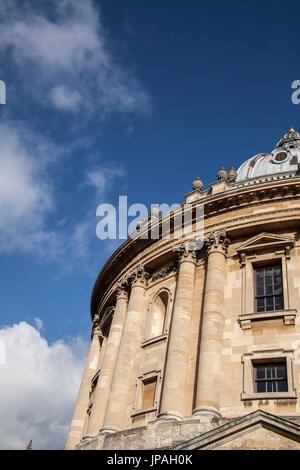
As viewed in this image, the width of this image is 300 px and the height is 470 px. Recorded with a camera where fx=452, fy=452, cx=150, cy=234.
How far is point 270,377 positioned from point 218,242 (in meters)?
7.53

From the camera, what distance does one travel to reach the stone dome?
121 feet

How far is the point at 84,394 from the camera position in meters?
30.6

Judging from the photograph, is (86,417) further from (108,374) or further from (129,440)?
(129,440)

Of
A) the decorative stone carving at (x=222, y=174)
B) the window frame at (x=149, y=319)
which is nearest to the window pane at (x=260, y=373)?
the window frame at (x=149, y=319)

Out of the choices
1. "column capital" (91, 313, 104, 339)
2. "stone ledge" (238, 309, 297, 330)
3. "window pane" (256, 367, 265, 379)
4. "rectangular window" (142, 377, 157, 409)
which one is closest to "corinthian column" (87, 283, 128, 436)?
"rectangular window" (142, 377, 157, 409)

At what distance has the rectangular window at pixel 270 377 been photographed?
18.5m

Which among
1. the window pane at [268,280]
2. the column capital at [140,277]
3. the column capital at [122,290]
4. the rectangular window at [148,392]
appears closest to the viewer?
the rectangular window at [148,392]

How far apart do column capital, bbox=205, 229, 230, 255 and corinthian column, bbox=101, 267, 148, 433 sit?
5.17 meters

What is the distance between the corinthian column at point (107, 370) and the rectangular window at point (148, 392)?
10.9 ft

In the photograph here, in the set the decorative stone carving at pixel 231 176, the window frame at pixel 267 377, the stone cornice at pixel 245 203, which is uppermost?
the decorative stone carving at pixel 231 176

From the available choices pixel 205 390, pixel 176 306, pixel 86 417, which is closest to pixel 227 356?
pixel 205 390

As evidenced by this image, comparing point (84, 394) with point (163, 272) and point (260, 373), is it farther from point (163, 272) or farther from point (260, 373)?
point (260, 373)

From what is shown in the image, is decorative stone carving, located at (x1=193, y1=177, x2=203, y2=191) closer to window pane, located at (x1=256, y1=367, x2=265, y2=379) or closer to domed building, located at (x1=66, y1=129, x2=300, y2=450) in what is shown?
domed building, located at (x1=66, y1=129, x2=300, y2=450)

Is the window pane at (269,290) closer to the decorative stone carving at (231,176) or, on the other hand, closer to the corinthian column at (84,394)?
the decorative stone carving at (231,176)
